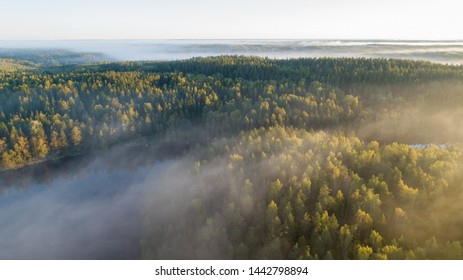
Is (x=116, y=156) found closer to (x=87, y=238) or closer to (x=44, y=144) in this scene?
(x=44, y=144)

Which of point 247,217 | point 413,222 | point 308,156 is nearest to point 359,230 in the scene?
point 413,222

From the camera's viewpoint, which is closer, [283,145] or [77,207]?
[77,207]

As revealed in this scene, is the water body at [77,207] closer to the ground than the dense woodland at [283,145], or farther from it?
closer to the ground

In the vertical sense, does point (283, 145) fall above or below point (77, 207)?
above

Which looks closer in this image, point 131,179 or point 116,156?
point 131,179

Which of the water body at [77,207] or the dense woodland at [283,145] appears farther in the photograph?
the water body at [77,207]
